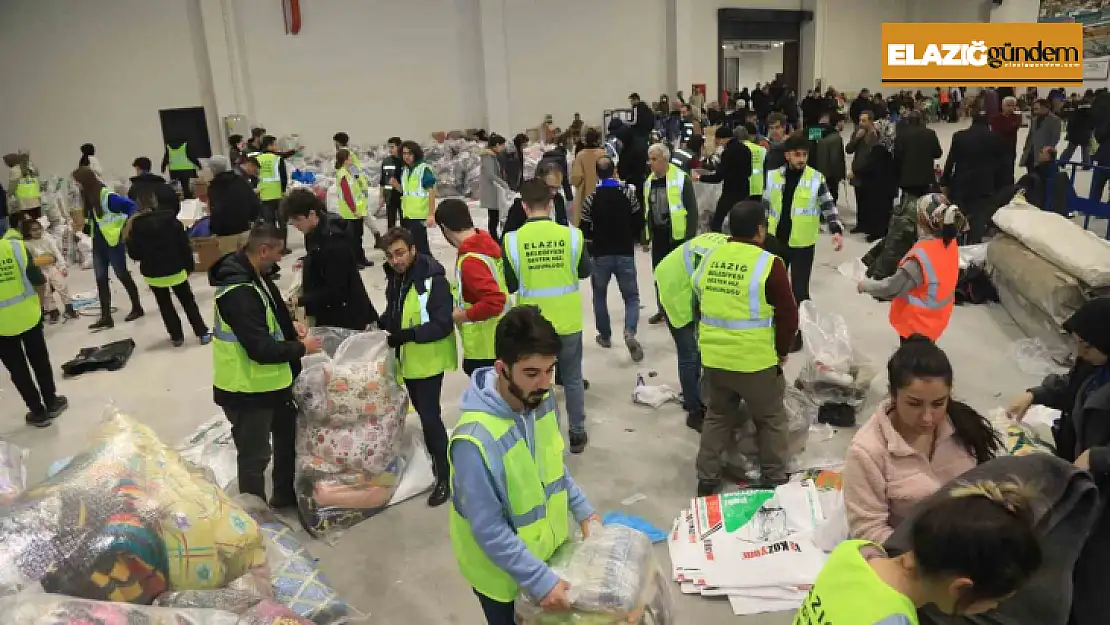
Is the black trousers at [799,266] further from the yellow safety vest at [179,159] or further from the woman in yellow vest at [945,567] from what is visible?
the yellow safety vest at [179,159]

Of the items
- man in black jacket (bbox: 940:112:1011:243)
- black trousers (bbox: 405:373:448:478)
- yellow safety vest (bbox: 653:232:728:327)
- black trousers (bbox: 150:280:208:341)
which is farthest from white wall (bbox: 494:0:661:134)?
black trousers (bbox: 405:373:448:478)

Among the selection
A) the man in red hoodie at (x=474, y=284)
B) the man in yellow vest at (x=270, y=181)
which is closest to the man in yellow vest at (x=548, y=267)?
the man in red hoodie at (x=474, y=284)

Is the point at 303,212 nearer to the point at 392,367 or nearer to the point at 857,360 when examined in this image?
the point at 392,367

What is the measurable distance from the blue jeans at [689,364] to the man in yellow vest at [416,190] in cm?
359

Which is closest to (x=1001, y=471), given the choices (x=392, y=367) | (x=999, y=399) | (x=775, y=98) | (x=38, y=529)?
(x=38, y=529)

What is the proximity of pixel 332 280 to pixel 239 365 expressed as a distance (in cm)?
85

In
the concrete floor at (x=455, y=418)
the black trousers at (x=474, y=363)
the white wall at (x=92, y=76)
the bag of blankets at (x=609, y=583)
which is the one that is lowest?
the concrete floor at (x=455, y=418)

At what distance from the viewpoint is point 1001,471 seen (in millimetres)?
1710

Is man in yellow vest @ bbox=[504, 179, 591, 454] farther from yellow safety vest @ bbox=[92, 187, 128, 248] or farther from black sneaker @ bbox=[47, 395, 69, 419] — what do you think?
yellow safety vest @ bbox=[92, 187, 128, 248]

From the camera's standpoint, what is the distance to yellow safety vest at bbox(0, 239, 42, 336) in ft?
14.5

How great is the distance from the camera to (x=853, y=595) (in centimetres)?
127

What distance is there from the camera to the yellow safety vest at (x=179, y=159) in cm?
1220

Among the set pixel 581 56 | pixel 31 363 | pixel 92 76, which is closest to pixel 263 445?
pixel 31 363

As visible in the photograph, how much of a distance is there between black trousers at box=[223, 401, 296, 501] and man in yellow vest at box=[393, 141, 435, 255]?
3.81m
